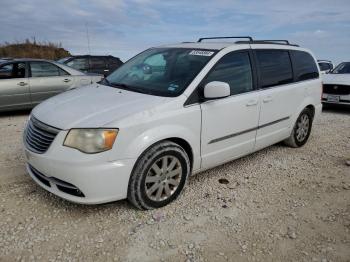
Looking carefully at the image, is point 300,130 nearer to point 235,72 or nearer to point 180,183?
point 235,72

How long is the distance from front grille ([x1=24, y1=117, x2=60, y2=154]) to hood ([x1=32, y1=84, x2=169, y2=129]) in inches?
2.1

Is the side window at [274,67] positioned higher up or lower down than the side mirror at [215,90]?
higher up

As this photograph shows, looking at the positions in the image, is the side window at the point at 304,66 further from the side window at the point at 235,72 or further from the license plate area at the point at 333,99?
the license plate area at the point at 333,99

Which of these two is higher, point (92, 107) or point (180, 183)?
point (92, 107)

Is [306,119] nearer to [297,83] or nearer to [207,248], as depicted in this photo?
[297,83]

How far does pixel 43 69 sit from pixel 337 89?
7.38m

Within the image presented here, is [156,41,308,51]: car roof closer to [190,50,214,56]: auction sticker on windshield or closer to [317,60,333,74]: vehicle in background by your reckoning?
[190,50,214,56]: auction sticker on windshield

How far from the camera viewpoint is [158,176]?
3.48 metres

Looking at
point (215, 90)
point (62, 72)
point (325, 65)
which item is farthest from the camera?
point (325, 65)

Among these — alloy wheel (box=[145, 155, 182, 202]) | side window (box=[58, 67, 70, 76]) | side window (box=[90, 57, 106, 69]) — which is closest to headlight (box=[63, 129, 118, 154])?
alloy wheel (box=[145, 155, 182, 202])

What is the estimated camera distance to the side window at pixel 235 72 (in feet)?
13.0

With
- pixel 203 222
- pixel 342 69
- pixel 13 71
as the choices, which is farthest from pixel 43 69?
pixel 342 69

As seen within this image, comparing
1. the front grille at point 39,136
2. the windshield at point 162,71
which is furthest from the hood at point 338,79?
the front grille at point 39,136

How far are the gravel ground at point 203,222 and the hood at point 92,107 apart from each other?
914mm
